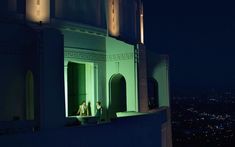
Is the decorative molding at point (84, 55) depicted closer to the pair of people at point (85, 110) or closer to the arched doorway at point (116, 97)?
the arched doorway at point (116, 97)

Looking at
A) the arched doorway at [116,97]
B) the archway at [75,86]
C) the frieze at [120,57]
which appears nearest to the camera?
the frieze at [120,57]

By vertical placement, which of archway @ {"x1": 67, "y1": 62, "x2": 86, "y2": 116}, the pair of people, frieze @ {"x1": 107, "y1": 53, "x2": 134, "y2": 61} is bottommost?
the pair of people

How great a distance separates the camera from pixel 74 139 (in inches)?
419

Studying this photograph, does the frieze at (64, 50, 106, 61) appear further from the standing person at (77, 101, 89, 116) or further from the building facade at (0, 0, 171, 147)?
the standing person at (77, 101, 89, 116)

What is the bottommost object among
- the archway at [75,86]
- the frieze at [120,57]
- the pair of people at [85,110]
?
the pair of people at [85,110]

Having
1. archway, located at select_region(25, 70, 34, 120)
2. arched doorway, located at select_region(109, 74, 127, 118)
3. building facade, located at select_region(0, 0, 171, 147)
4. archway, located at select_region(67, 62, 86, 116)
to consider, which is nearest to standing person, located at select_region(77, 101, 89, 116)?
building facade, located at select_region(0, 0, 171, 147)

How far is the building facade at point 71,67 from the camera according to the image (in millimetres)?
11664

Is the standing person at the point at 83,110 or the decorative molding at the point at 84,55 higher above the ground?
the decorative molding at the point at 84,55

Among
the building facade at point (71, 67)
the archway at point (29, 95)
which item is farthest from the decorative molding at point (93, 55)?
the archway at point (29, 95)

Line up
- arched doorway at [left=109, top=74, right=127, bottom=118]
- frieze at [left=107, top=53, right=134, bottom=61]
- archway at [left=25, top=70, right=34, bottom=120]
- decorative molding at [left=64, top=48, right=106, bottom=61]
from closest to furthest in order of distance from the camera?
1. archway at [left=25, top=70, right=34, bottom=120]
2. decorative molding at [left=64, top=48, right=106, bottom=61]
3. frieze at [left=107, top=53, right=134, bottom=61]
4. arched doorway at [left=109, top=74, right=127, bottom=118]

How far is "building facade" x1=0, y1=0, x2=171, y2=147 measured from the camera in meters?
11.7

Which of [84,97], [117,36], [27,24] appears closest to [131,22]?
[117,36]

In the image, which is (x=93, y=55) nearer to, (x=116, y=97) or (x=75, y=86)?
(x=75, y=86)

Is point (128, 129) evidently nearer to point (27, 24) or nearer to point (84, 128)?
point (84, 128)
